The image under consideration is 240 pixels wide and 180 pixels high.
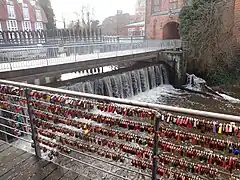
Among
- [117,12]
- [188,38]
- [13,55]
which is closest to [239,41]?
[188,38]

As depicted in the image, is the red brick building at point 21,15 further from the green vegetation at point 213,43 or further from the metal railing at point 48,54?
the green vegetation at point 213,43

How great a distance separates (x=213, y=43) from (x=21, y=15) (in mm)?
35465

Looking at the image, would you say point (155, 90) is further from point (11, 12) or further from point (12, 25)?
point (11, 12)

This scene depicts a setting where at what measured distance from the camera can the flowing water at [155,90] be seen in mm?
11828

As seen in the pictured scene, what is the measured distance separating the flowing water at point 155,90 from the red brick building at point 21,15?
1106 inches

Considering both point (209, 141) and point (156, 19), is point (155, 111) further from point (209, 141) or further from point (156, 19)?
point (156, 19)

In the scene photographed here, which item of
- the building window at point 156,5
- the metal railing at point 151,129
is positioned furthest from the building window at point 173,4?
the metal railing at point 151,129

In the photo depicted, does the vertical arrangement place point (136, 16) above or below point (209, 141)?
above

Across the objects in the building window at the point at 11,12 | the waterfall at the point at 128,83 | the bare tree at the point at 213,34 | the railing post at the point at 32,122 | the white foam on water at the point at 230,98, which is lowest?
the white foam on water at the point at 230,98

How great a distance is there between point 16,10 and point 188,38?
107 feet

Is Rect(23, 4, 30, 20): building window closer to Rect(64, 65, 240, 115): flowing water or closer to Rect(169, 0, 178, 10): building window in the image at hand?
Rect(169, 0, 178, 10): building window

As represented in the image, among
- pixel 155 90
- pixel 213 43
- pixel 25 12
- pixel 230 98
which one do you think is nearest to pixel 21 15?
pixel 25 12

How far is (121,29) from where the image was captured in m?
46.4

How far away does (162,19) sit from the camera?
25.3 m
